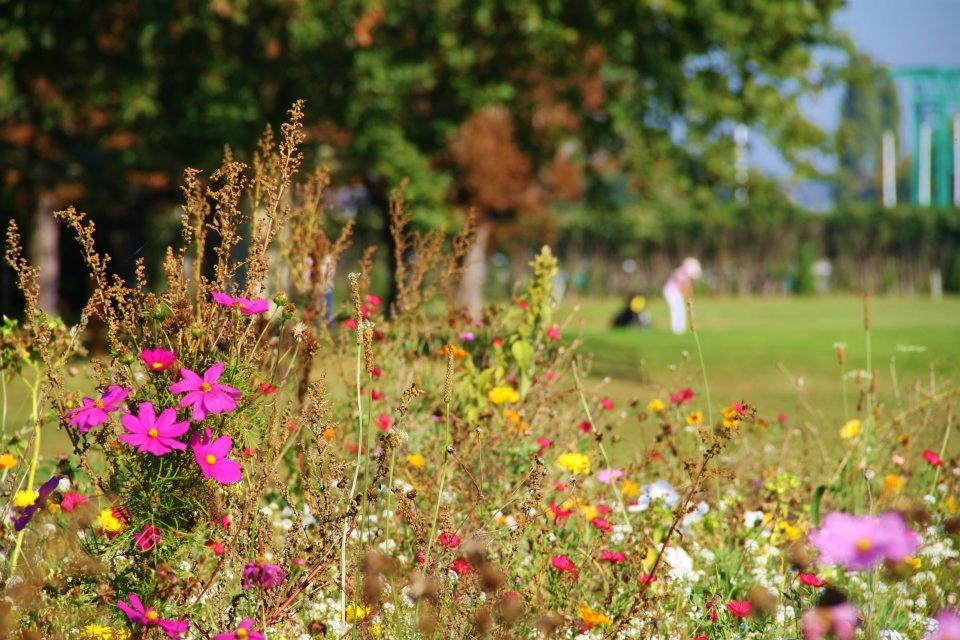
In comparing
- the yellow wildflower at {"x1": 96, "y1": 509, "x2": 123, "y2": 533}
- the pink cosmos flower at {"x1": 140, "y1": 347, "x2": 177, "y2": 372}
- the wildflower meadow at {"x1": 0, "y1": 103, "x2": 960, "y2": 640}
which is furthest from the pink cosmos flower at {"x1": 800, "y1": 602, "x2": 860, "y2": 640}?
the yellow wildflower at {"x1": 96, "y1": 509, "x2": 123, "y2": 533}

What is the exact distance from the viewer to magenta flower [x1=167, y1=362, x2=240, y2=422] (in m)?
2.18

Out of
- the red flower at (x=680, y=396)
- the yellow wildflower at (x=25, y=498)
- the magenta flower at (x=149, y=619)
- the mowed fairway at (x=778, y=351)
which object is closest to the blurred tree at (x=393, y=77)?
the mowed fairway at (x=778, y=351)

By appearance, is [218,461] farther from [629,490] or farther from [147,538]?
[629,490]

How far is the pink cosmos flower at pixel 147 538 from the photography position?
2357 mm

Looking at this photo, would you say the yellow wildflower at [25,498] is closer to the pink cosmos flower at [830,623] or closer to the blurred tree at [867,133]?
the pink cosmos flower at [830,623]

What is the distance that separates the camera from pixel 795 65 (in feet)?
44.3

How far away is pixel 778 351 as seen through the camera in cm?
1430

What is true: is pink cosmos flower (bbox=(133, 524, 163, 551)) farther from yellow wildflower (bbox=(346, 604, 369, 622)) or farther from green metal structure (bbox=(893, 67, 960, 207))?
green metal structure (bbox=(893, 67, 960, 207))

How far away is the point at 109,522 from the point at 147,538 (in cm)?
14

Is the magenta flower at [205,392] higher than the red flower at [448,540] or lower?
higher

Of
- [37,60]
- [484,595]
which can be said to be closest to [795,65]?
[37,60]

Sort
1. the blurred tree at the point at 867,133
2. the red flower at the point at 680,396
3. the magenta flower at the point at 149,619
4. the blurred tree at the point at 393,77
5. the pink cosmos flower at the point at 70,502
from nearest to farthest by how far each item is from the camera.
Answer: the magenta flower at the point at 149,619, the pink cosmos flower at the point at 70,502, the red flower at the point at 680,396, the blurred tree at the point at 393,77, the blurred tree at the point at 867,133

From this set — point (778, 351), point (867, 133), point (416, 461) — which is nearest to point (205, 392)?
point (416, 461)

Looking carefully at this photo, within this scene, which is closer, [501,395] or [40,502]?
[40,502]
